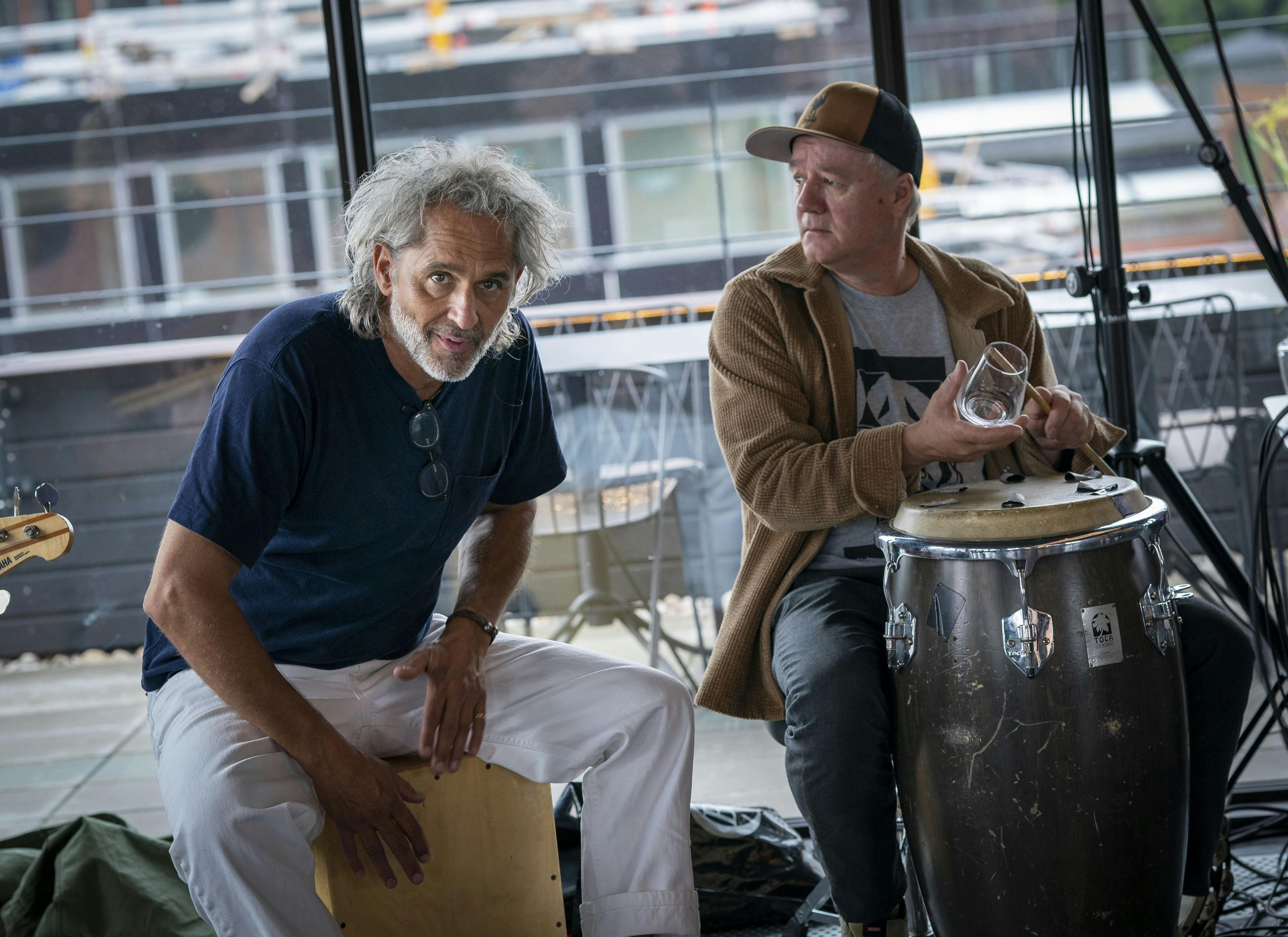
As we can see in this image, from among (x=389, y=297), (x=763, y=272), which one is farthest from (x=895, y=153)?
(x=389, y=297)

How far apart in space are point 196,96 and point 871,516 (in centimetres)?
166

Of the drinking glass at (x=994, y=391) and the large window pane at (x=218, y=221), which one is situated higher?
the large window pane at (x=218, y=221)

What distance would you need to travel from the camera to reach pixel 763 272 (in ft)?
6.40

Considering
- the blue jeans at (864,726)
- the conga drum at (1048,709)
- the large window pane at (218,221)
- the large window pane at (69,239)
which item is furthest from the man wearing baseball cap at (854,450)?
the large window pane at (69,239)

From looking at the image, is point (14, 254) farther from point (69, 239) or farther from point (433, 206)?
point (433, 206)

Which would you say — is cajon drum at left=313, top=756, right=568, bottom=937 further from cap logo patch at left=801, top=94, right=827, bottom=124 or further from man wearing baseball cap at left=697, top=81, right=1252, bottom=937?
cap logo patch at left=801, top=94, right=827, bottom=124

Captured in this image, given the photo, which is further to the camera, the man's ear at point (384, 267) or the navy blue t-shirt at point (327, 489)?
the man's ear at point (384, 267)

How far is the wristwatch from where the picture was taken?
179cm

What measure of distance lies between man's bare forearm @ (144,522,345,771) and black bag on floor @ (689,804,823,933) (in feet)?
2.57

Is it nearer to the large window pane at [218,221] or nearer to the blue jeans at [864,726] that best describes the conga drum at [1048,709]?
the blue jeans at [864,726]

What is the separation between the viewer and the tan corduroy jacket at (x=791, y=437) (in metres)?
1.74

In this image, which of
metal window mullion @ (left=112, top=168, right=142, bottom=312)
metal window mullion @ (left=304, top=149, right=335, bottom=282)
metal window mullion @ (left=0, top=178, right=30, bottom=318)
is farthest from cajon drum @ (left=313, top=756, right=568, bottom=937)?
metal window mullion @ (left=0, top=178, right=30, bottom=318)

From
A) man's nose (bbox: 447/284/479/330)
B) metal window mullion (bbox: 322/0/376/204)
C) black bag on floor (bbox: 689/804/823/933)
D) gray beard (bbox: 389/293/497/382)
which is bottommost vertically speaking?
black bag on floor (bbox: 689/804/823/933)

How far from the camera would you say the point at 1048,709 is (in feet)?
4.80
